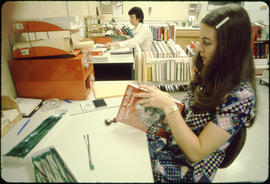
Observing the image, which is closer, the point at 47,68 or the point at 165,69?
the point at 47,68

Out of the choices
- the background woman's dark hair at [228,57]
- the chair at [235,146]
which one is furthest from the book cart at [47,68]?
the chair at [235,146]

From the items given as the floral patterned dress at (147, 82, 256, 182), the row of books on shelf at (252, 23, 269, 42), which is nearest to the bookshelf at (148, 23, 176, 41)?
the row of books on shelf at (252, 23, 269, 42)

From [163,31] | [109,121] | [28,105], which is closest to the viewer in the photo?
[109,121]

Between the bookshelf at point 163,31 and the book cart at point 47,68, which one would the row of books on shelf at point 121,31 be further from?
the book cart at point 47,68

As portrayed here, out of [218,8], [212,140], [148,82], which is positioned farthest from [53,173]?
[148,82]

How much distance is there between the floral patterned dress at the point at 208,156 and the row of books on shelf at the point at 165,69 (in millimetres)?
564

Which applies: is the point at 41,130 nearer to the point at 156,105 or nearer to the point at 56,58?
the point at 56,58

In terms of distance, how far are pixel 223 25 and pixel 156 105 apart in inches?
17.6

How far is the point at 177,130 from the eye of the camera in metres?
0.75

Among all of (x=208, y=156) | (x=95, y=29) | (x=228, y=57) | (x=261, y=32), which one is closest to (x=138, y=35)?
(x=95, y=29)

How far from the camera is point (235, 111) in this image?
0.69m

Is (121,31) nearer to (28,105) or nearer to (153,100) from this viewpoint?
(28,105)

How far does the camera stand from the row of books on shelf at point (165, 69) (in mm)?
1515

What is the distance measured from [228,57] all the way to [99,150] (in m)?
0.70
